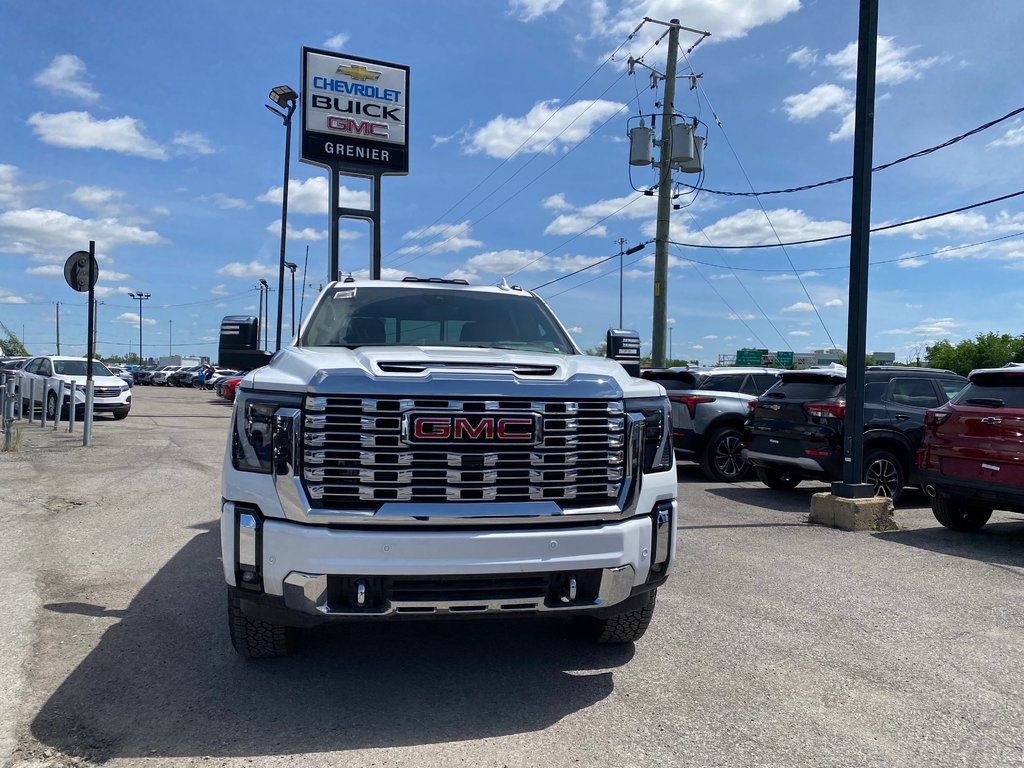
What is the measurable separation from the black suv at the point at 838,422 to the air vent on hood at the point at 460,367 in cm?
661

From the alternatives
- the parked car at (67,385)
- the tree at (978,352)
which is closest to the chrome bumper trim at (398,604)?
the parked car at (67,385)

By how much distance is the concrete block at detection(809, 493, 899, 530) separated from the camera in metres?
8.09

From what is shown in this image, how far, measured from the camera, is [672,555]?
12.6 ft

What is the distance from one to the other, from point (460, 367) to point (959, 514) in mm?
6699

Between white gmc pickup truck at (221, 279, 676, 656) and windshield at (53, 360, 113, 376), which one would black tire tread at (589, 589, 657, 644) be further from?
windshield at (53, 360, 113, 376)

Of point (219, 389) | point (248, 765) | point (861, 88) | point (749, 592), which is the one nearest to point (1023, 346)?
point (219, 389)

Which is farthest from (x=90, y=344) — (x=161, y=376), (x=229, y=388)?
(x=161, y=376)

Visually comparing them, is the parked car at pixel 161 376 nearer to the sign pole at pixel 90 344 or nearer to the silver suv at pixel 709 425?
the sign pole at pixel 90 344

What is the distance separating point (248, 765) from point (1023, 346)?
67621 millimetres

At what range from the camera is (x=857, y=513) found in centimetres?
808

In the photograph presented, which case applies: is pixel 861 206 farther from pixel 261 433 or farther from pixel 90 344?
pixel 90 344

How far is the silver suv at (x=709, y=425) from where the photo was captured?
38.1 feet

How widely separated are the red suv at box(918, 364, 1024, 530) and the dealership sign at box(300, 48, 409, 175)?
38.4 feet

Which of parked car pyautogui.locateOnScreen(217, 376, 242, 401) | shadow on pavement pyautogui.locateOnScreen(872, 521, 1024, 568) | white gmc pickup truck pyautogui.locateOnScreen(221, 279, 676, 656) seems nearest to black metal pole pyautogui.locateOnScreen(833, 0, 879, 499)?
shadow on pavement pyautogui.locateOnScreen(872, 521, 1024, 568)
